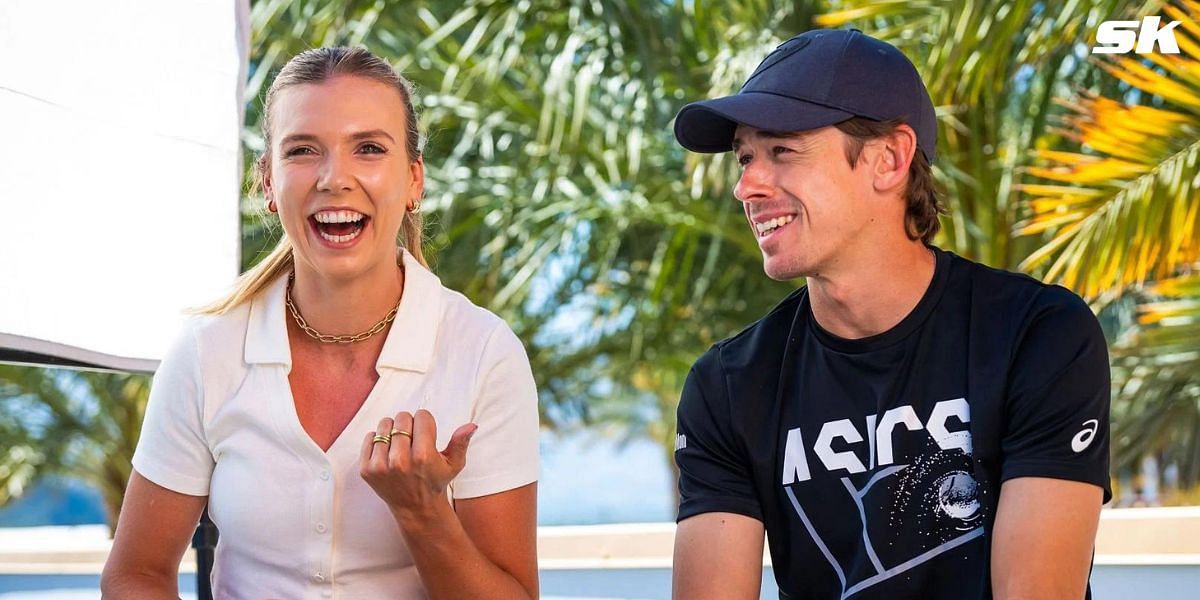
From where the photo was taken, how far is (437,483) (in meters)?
1.57

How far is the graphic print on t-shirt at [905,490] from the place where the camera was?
1696mm

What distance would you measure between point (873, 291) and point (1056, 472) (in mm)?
329

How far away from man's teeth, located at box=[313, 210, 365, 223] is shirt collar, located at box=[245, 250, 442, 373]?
0.54ft

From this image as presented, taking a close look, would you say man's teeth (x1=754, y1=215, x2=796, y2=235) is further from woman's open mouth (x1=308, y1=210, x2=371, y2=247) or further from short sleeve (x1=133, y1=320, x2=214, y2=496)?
short sleeve (x1=133, y1=320, x2=214, y2=496)

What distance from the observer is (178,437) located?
1848mm

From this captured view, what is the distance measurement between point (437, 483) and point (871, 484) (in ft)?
1.82

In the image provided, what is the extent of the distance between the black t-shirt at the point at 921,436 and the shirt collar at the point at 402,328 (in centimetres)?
44

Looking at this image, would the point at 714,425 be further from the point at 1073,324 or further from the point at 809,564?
the point at 1073,324

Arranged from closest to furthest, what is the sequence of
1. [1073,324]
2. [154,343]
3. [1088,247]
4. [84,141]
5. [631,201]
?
[1073,324] → [84,141] → [154,343] → [1088,247] → [631,201]

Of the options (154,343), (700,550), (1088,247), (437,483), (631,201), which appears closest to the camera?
(437,483)

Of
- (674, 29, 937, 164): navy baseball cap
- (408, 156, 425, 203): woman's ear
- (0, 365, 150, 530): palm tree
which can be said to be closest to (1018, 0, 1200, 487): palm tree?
(674, 29, 937, 164): navy baseball cap

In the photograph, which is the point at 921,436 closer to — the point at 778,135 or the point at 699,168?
the point at 778,135

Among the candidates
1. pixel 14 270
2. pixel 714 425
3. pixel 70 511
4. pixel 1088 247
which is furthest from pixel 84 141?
pixel 70 511

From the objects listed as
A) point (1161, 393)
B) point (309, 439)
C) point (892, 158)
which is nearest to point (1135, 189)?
point (1161, 393)
